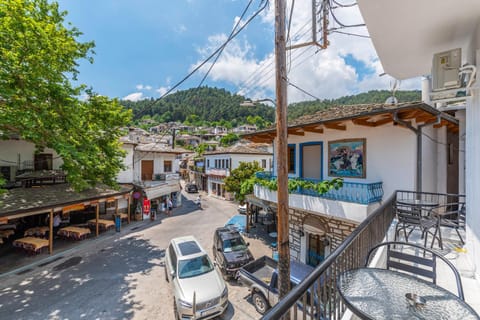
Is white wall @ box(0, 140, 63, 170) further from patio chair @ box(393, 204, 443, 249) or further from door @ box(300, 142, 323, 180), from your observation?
patio chair @ box(393, 204, 443, 249)

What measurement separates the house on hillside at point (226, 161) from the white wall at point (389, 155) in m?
15.8

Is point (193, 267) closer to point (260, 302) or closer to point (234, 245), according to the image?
point (260, 302)

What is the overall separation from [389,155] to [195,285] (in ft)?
24.6

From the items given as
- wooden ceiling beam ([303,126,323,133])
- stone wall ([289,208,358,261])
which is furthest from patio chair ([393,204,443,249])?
wooden ceiling beam ([303,126,323,133])

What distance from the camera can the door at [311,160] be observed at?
9.18m

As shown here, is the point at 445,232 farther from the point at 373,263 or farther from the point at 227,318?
the point at 227,318

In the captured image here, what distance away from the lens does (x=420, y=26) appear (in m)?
3.10

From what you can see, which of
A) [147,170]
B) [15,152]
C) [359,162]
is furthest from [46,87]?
[147,170]

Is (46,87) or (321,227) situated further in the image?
(321,227)

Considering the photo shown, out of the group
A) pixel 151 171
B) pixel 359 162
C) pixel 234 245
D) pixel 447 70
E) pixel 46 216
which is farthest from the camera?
pixel 151 171

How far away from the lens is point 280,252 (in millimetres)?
4328

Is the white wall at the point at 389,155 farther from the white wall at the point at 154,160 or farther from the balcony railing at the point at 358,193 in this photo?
the white wall at the point at 154,160

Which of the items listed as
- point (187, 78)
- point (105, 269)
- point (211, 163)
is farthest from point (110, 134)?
point (211, 163)

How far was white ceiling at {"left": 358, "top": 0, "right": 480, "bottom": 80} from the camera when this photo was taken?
2.68 m
